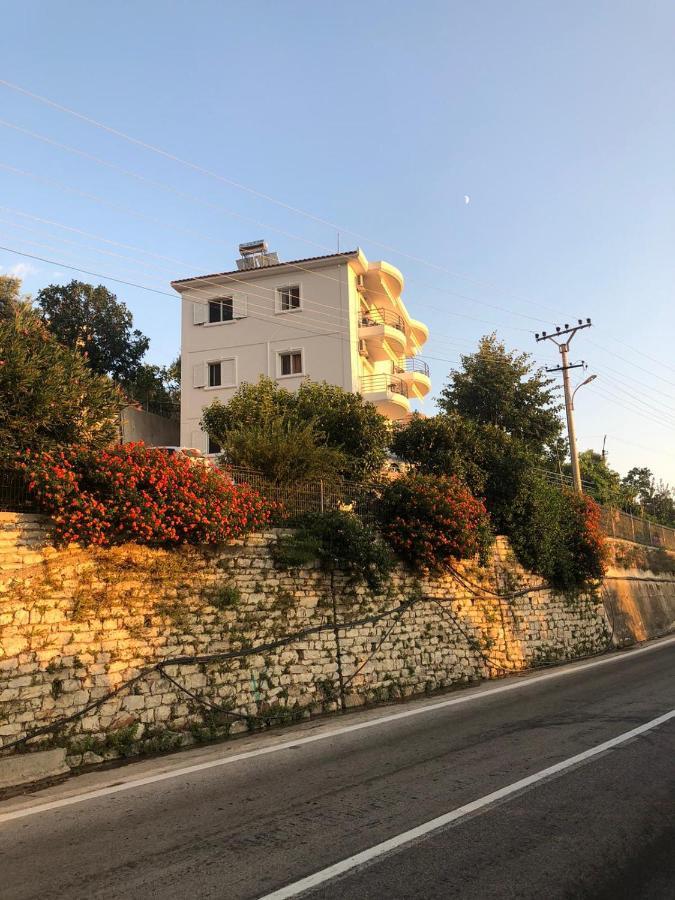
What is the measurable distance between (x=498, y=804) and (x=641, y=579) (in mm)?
23910

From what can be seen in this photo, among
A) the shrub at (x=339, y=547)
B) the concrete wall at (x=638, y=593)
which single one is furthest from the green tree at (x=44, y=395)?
the concrete wall at (x=638, y=593)

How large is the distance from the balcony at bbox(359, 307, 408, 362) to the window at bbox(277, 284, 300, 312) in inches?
123

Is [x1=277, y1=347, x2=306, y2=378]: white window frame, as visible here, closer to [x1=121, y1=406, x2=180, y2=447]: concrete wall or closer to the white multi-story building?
the white multi-story building

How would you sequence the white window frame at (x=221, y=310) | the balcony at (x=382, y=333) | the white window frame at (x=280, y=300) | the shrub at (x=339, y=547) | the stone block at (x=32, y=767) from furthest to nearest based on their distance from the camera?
the white window frame at (x=221, y=310) < the balcony at (x=382, y=333) < the white window frame at (x=280, y=300) < the shrub at (x=339, y=547) < the stone block at (x=32, y=767)

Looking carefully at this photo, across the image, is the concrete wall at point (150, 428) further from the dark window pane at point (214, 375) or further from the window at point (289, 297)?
the window at point (289, 297)

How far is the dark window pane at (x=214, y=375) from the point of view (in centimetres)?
2980

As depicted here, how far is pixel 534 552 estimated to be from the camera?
17.9m

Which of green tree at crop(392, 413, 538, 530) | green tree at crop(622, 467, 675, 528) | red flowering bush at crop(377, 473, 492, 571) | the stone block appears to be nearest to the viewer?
the stone block

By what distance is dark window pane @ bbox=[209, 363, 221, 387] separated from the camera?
2980cm

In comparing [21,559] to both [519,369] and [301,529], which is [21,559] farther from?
[519,369]

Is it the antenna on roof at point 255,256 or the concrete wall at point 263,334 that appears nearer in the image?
the concrete wall at point 263,334

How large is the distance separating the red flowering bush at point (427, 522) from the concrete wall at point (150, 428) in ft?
57.3

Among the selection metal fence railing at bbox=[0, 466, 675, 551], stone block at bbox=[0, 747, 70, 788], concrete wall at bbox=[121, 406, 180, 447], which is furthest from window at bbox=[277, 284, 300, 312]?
stone block at bbox=[0, 747, 70, 788]

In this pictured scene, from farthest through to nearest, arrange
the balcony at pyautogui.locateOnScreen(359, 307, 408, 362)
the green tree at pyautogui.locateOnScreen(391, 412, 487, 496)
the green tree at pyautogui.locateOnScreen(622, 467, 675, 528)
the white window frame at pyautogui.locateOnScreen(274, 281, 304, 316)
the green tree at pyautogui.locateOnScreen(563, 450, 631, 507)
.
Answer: the green tree at pyautogui.locateOnScreen(622, 467, 675, 528), the green tree at pyautogui.locateOnScreen(563, 450, 631, 507), the balcony at pyautogui.locateOnScreen(359, 307, 408, 362), the white window frame at pyautogui.locateOnScreen(274, 281, 304, 316), the green tree at pyautogui.locateOnScreen(391, 412, 487, 496)
